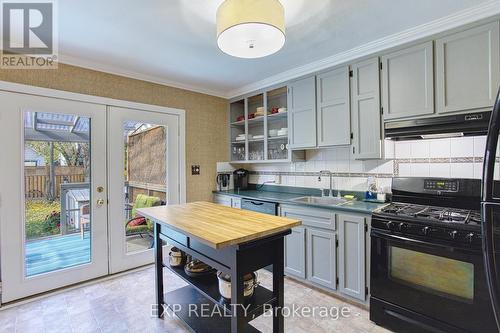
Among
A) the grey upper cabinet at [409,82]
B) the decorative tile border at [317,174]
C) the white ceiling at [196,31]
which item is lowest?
the decorative tile border at [317,174]

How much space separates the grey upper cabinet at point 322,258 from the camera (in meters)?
2.46

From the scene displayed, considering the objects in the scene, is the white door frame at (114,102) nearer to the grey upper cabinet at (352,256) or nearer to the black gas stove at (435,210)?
the grey upper cabinet at (352,256)

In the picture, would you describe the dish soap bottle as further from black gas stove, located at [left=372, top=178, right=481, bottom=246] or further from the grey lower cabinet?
the grey lower cabinet

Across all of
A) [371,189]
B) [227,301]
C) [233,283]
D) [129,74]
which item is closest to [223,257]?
[233,283]

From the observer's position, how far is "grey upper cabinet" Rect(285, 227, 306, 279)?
2.71 m

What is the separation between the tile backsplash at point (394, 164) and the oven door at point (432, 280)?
81 centimetres

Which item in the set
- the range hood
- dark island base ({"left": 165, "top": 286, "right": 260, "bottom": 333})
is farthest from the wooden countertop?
the range hood

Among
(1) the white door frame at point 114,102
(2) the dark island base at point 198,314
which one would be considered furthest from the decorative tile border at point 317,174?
(2) the dark island base at point 198,314

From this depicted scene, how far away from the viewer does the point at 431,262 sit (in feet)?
6.07

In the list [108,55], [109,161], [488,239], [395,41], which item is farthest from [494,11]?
[109,161]

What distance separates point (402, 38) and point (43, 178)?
146 inches

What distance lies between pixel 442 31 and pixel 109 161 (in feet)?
11.5

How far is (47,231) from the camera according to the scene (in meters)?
2.67

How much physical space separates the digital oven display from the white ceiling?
4.32 feet
